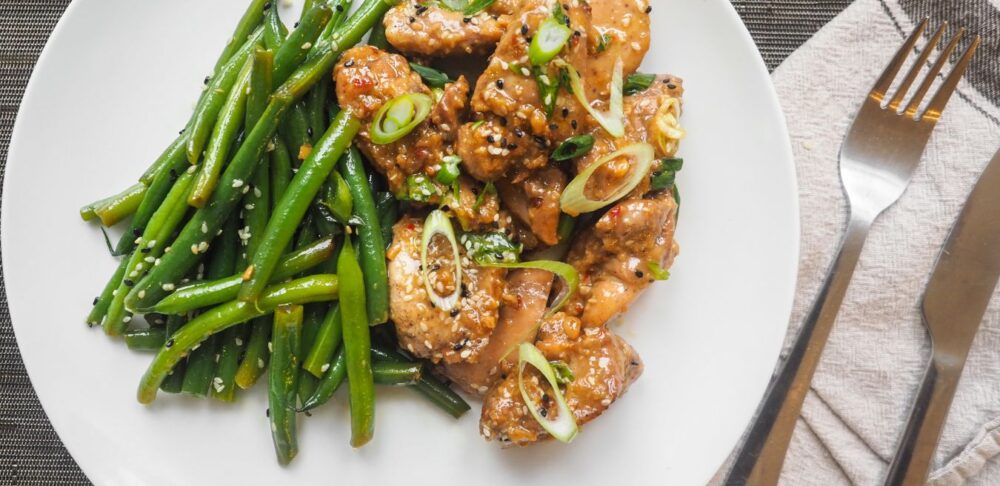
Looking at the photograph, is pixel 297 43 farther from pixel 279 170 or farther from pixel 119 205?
pixel 119 205

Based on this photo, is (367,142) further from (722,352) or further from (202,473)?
(722,352)

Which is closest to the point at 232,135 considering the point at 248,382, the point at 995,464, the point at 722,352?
the point at 248,382

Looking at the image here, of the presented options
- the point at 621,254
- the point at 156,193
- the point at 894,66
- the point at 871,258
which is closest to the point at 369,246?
the point at 156,193

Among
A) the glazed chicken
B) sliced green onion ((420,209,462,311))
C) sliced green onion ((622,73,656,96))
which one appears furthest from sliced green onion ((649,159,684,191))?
Answer: sliced green onion ((420,209,462,311))

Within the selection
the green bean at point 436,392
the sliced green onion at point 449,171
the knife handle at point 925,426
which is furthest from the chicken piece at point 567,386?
the knife handle at point 925,426

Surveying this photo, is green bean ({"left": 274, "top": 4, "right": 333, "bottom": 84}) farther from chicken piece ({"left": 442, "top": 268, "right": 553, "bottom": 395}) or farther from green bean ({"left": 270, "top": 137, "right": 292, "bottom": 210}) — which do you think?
chicken piece ({"left": 442, "top": 268, "right": 553, "bottom": 395})

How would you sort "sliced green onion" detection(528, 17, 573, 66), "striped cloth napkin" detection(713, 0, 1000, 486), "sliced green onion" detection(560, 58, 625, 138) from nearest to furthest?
"sliced green onion" detection(528, 17, 573, 66) → "sliced green onion" detection(560, 58, 625, 138) → "striped cloth napkin" detection(713, 0, 1000, 486)

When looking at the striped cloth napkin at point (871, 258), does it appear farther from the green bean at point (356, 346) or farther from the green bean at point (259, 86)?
the green bean at point (259, 86)
